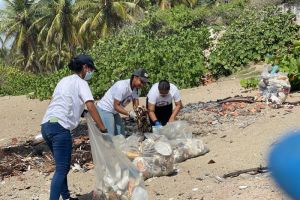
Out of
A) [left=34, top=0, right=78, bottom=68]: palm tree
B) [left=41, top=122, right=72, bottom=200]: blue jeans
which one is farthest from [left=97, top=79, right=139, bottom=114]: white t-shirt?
[left=34, top=0, right=78, bottom=68]: palm tree

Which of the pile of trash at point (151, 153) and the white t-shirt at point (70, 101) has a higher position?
the white t-shirt at point (70, 101)

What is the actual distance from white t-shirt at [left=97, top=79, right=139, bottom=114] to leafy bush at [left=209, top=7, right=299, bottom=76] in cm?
960

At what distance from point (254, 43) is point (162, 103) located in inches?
370

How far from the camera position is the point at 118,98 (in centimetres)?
550

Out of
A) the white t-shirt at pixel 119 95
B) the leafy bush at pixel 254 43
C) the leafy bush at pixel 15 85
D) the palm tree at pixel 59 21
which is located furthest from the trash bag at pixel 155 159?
the palm tree at pixel 59 21

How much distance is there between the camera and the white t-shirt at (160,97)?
614 centimetres

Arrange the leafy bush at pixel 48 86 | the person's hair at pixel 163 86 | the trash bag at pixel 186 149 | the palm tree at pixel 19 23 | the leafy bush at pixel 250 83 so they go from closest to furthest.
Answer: the trash bag at pixel 186 149, the person's hair at pixel 163 86, the leafy bush at pixel 250 83, the leafy bush at pixel 48 86, the palm tree at pixel 19 23

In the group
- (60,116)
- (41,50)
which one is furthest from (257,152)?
(41,50)

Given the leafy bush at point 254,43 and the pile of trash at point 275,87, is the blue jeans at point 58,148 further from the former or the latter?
the leafy bush at point 254,43

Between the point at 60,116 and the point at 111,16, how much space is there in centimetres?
2617

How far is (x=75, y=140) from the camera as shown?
7840 millimetres

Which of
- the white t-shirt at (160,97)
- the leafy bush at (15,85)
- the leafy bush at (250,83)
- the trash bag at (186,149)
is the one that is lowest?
the leafy bush at (15,85)

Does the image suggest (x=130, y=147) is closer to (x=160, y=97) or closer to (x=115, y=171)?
(x=115, y=171)

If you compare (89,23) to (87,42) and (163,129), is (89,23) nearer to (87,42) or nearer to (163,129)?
(87,42)
